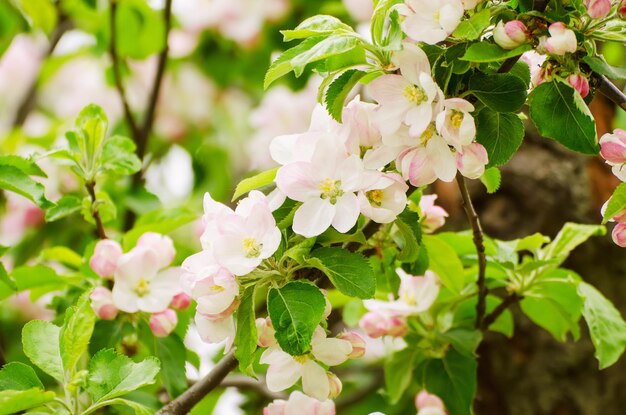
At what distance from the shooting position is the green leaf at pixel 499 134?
2.50ft

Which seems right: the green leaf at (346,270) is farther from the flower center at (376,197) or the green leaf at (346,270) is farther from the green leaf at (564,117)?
the green leaf at (564,117)

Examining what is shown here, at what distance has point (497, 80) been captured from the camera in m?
0.73

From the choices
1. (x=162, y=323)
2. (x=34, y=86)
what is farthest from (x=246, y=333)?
(x=34, y=86)

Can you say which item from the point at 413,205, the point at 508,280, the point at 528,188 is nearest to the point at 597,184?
the point at 528,188

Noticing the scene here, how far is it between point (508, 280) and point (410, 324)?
0.14 metres

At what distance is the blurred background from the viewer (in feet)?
5.17

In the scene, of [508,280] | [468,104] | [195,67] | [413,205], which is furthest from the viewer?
[195,67]

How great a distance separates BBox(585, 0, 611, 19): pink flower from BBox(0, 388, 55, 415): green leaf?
55cm

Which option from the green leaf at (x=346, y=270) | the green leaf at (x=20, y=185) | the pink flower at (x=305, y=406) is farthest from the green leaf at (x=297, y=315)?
the green leaf at (x=20, y=185)

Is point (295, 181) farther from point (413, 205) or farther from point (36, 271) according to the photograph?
point (36, 271)

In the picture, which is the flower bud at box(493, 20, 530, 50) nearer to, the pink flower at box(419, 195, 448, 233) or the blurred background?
the pink flower at box(419, 195, 448, 233)

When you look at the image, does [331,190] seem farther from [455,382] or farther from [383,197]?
[455,382]

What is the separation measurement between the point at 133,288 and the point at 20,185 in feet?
0.57

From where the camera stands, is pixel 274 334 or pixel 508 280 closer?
pixel 274 334
